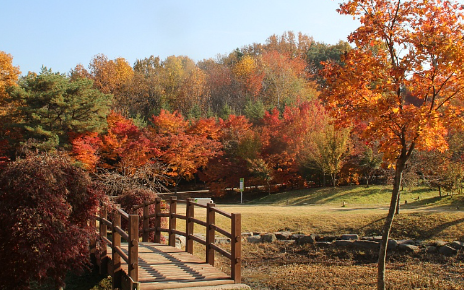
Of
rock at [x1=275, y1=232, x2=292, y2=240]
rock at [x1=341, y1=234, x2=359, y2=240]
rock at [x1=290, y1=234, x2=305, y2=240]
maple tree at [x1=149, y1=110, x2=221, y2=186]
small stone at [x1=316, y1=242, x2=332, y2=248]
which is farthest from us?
maple tree at [x1=149, y1=110, x2=221, y2=186]

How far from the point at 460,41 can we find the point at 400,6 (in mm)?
1349

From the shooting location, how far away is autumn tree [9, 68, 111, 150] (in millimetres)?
30188

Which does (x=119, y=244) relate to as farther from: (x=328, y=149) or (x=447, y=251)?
(x=328, y=149)

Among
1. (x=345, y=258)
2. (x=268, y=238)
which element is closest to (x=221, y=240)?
(x=268, y=238)

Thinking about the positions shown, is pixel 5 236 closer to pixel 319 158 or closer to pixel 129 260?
pixel 129 260

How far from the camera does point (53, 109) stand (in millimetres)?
31672

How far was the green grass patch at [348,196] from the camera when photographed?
92.6ft

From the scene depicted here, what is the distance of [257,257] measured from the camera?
13.8m

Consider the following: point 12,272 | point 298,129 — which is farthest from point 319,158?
point 12,272

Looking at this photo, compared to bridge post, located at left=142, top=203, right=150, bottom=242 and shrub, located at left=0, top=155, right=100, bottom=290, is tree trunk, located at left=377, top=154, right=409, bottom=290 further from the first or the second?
bridge post, located at left=142, top=203, right=150, bottom=242

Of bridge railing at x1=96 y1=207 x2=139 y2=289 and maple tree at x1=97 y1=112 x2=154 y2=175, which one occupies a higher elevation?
maple tree at x1=97 y1=112 x2=154 y2=175


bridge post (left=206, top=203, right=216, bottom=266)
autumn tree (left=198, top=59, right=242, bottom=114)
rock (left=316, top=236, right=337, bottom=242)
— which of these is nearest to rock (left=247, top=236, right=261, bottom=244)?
rock (left=316, top=236, right=337, bottom=242)

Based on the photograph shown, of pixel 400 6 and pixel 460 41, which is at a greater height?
pixel 400 6

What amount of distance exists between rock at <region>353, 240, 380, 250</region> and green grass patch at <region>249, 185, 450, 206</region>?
13.0 metres
